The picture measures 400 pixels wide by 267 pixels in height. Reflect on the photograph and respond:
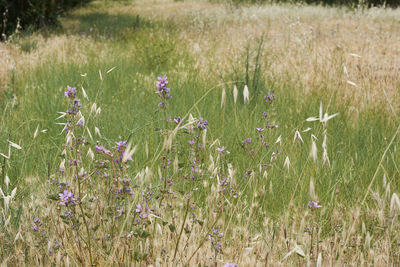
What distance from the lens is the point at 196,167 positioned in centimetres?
194

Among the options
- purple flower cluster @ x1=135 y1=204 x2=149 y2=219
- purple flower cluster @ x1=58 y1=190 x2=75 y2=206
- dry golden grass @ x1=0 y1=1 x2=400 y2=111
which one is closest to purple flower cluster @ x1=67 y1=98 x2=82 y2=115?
purple flower cluster @ x1=58 y1=190 x2=75 y2=206

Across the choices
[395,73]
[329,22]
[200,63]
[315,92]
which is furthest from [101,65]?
[329,22]

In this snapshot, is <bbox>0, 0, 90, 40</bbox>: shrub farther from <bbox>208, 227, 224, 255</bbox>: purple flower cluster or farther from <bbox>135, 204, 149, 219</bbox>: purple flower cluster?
<bbox>208, 227, 224, 255</bbox>: purple flower cluster

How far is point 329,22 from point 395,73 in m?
6.33

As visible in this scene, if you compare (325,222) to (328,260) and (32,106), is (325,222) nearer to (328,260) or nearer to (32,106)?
(328,260)

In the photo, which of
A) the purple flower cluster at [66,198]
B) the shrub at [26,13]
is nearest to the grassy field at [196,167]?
the purple flower cluster at [66,198]

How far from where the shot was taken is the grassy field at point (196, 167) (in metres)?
1.65

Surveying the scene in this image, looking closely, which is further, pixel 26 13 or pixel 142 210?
pixel 26 13

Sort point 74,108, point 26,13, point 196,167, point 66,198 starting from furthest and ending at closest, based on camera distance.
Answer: point 26,13 → point 196,167 → point 74,108 → point 66,198

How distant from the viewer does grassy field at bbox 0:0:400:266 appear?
1650mm

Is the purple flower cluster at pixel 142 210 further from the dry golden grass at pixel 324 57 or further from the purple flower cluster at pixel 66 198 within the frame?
the dry golden grass at pixel 324 57

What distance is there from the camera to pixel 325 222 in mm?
2221

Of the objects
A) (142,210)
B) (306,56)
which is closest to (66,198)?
(142,210)

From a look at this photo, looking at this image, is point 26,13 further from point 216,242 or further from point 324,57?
point 216,242
